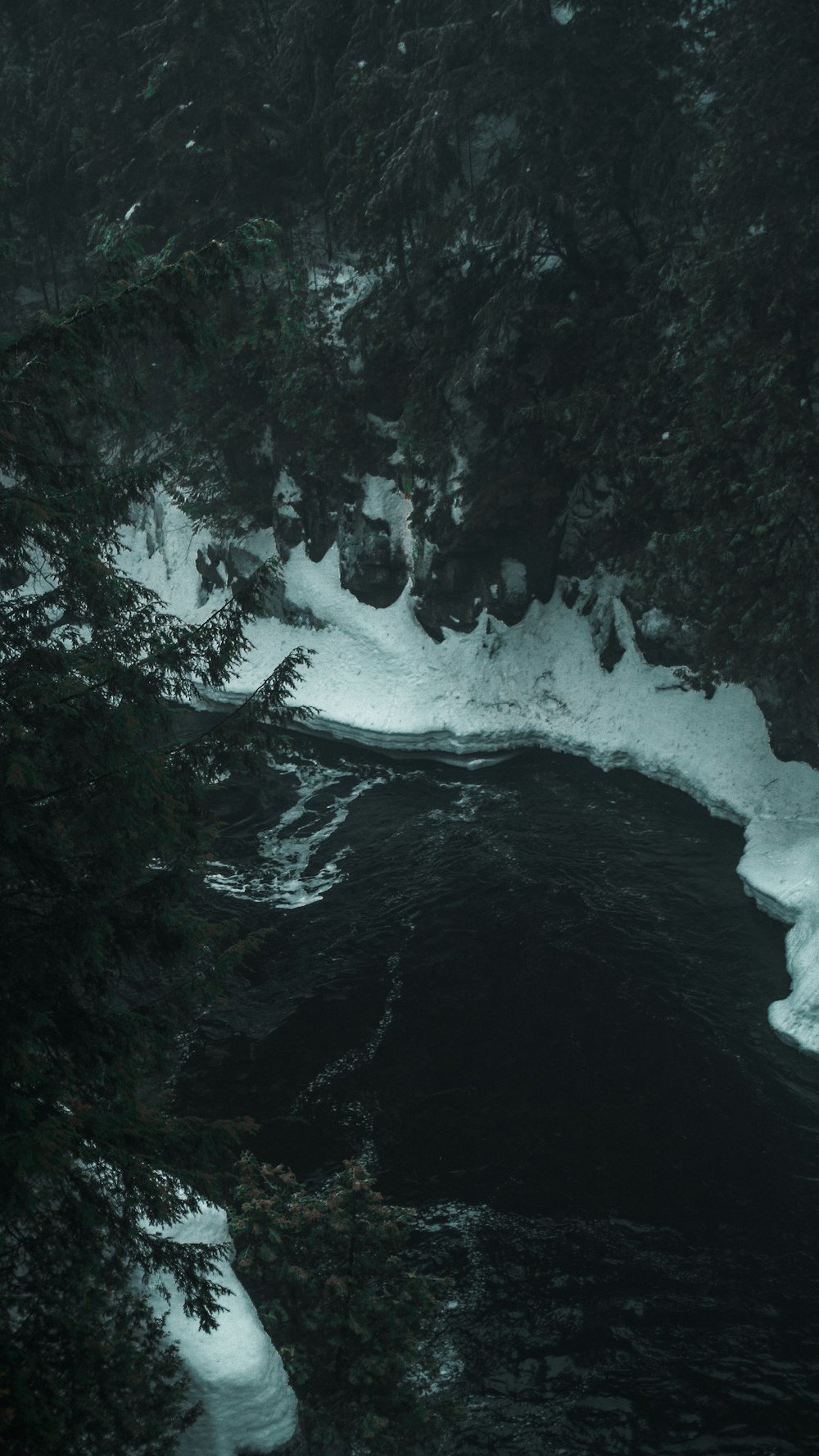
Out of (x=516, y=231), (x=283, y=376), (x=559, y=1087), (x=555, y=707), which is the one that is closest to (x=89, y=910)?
(x=559, y=1087)

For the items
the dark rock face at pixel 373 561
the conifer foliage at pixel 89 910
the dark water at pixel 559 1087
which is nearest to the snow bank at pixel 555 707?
the dark rock face at pixel 373 561

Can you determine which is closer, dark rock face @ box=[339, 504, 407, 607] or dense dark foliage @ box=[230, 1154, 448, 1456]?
dense dark foliage @ box=[230, 1154, 448, 1456]

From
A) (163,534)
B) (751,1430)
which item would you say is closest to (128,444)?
(163,534)

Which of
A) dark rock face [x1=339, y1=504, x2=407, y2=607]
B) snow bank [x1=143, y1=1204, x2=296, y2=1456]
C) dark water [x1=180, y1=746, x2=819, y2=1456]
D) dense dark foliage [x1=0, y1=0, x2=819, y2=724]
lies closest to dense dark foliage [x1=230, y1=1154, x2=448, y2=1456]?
snow bank [x1=143, y1=1204, x2=296, y2=1456]

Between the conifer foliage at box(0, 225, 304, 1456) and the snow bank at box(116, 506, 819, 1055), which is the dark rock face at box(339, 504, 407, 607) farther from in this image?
the conifer foliage at box(0, 225, 304, 1456)

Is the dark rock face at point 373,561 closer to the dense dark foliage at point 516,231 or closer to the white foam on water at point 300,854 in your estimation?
the dense dark foliage at point 516,231

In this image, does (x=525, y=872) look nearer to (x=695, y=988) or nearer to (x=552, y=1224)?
(x=695, y=988)
